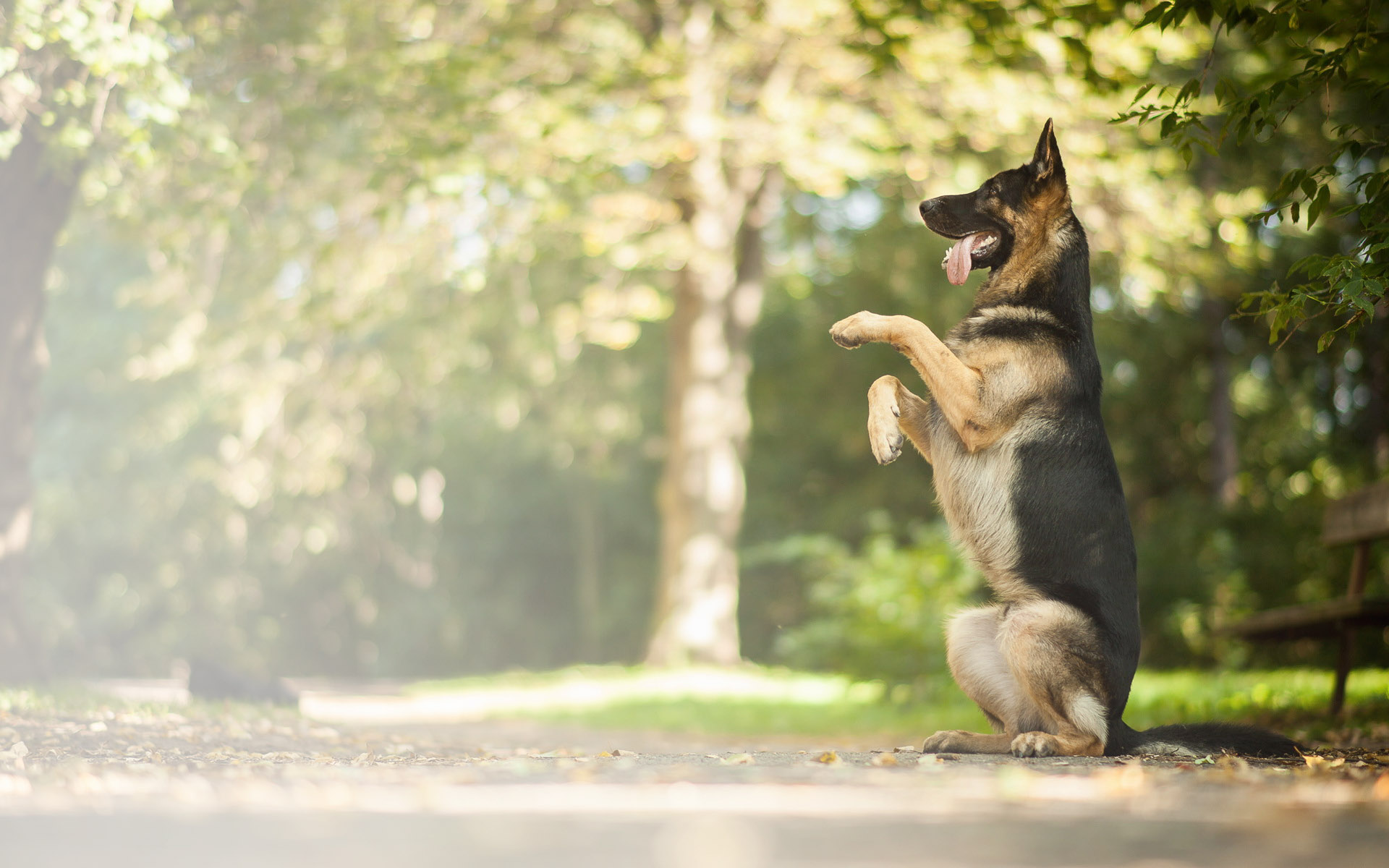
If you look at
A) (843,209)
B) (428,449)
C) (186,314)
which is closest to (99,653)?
(428,449)

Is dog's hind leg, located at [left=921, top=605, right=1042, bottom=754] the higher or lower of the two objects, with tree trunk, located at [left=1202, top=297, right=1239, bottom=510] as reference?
lower

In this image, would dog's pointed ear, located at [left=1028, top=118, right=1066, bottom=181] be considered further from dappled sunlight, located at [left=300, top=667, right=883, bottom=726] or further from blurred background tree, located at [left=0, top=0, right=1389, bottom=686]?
dappled sunlight, located at [left=300, top=667, right=883, bottom=726]

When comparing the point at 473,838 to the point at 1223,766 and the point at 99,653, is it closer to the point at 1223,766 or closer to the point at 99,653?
the point at 1223,766

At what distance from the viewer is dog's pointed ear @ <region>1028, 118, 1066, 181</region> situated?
4.62 m

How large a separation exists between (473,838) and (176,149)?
7.59 m

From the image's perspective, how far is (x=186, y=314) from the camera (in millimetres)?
16500

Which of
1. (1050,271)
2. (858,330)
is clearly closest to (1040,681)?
(858,330)

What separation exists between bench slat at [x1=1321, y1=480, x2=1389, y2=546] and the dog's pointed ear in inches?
151

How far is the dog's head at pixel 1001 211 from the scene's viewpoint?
4.62 m

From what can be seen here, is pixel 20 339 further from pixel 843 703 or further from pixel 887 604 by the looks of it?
pixel 887 604

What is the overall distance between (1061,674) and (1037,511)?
1.94 feet

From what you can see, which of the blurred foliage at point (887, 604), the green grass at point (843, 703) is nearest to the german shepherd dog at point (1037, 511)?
the green grass at point (843, 703)

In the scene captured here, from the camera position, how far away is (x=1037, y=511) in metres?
4.23

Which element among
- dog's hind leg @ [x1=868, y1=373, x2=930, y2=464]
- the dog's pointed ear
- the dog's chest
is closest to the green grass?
the dog's chest
